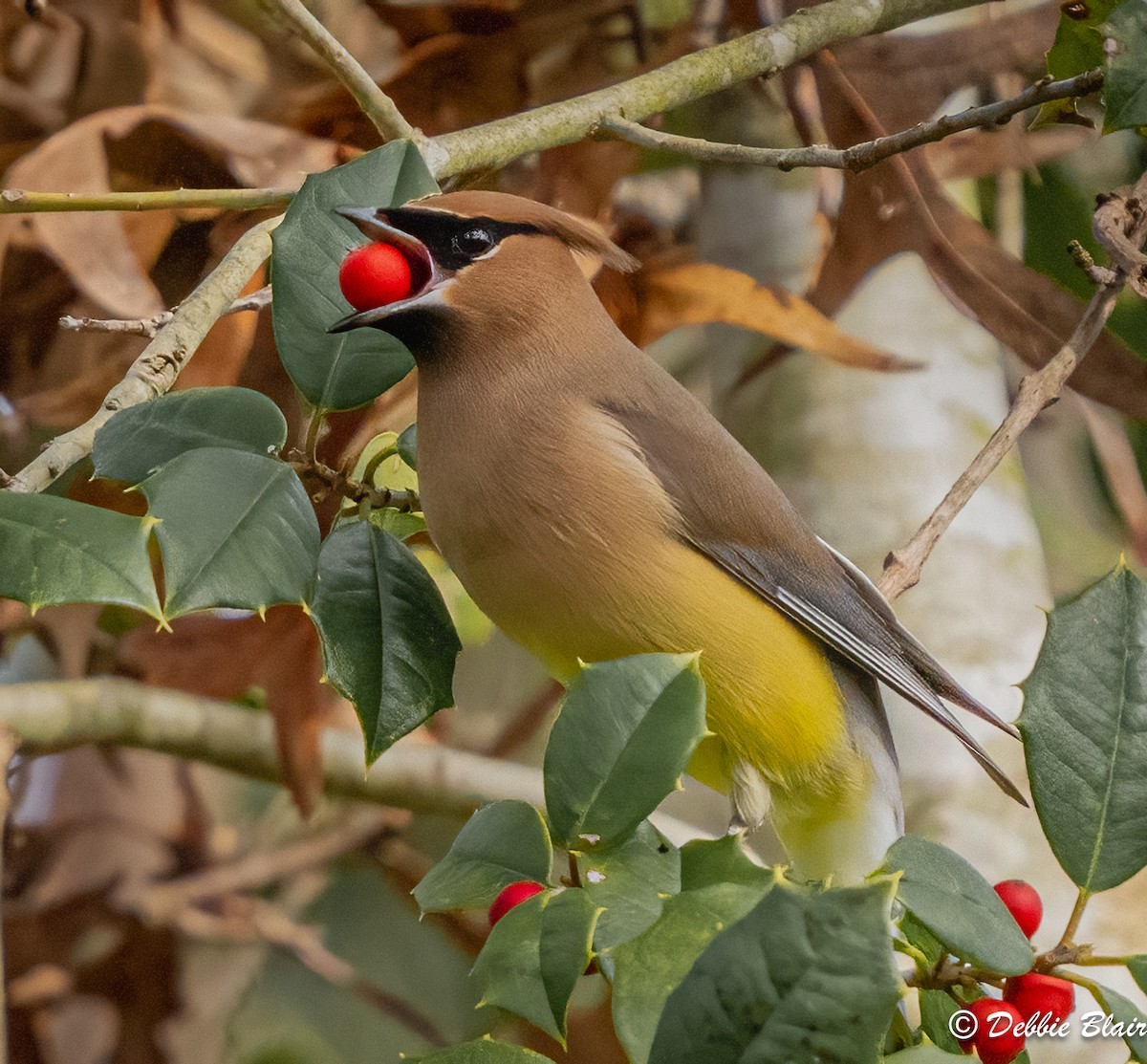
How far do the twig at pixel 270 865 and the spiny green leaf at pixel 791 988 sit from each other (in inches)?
49.9

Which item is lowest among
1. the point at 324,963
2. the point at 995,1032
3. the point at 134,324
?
the point at 324,963

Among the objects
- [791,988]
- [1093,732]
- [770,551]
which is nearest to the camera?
[791,988]

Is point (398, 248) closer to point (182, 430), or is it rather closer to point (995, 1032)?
point (182, 430)

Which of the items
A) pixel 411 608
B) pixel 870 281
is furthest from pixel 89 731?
pixel 870 281

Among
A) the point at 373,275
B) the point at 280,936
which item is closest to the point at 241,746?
the point at 280,936

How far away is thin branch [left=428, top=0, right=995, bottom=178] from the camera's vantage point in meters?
1.08

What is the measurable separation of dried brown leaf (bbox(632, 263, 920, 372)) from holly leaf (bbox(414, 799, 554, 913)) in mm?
1016

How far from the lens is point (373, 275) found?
2.31 feet

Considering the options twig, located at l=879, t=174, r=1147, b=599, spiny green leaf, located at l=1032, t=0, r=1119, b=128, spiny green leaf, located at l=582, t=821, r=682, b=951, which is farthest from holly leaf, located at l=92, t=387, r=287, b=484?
spiny green leaf, located at l=1032, t=0, r=1119, b=128

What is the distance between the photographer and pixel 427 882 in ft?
2.03

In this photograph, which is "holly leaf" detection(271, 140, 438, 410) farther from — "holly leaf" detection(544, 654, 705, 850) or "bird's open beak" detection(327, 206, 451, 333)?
"holly leaf" detection(544, 654, 705, 850)

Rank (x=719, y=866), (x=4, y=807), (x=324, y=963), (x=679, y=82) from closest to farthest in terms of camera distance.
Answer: (x=719, y=866)
(x=679, y=82)
(x=4, y=807)
(x=324, y=963)

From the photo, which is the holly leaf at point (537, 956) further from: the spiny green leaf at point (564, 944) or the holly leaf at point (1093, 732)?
the holly leaf at point (1093, 732)

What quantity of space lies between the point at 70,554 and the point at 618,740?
0.85ft
